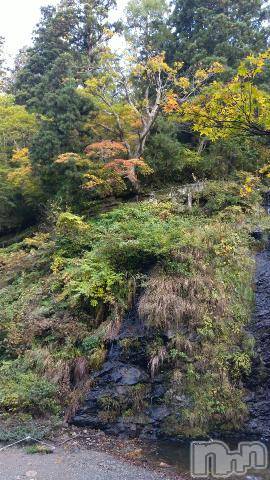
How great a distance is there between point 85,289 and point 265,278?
444 cm

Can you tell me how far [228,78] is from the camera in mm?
16109

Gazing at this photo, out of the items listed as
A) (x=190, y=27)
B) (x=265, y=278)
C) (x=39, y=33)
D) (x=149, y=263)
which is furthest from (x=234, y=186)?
(x=39, y=33)

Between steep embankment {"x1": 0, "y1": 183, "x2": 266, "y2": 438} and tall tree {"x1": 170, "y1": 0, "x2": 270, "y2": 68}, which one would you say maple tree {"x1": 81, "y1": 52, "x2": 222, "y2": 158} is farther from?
steep embankment {"x1": 0, "y1": 183, "x2": 266, "y2": 438}

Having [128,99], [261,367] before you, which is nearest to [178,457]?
[261,367]

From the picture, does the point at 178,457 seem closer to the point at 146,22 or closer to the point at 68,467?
the point at 68,467

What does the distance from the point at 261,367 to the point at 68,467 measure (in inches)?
163

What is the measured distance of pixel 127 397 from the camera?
7816 mm

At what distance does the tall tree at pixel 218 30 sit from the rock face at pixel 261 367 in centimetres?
1089

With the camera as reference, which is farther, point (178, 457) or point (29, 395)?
point (29, 395)

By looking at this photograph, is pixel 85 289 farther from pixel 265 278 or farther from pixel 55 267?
pixel 265 278

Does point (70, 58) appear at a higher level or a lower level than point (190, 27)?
lower

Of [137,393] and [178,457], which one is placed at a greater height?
[137,393]
